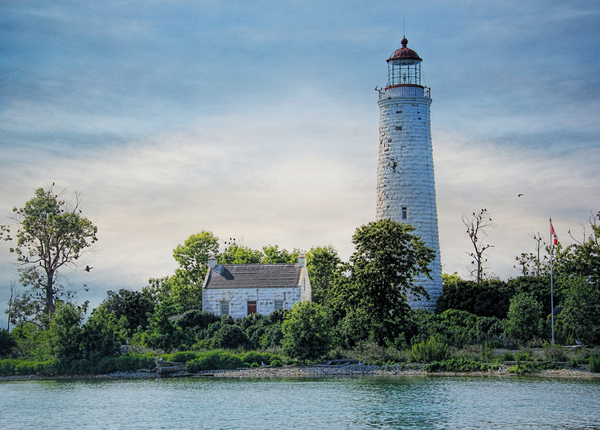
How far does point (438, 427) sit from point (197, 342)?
23.0 m

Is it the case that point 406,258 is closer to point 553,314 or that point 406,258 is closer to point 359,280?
point 359,280

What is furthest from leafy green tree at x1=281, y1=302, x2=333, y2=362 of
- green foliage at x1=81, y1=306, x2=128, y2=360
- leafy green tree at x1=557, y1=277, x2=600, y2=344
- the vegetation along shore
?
leafy green tree at x1=557, y1=277, x2=600, y2=344

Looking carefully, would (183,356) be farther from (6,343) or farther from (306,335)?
(6,343)

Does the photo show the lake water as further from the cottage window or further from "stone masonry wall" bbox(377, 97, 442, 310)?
the cottage window

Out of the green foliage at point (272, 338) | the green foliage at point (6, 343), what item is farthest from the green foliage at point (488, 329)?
the green foliage at point (6, 343)

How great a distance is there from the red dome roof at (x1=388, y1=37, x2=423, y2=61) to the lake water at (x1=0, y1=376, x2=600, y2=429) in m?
23.0

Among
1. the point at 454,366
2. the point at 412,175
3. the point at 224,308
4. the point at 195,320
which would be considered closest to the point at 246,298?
the point at 224,308

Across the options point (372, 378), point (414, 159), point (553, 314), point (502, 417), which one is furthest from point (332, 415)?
point (414, 159)

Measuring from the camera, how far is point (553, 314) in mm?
40875

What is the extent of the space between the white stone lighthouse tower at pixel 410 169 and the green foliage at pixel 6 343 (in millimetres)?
23888

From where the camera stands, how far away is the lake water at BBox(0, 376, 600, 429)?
2519 cm

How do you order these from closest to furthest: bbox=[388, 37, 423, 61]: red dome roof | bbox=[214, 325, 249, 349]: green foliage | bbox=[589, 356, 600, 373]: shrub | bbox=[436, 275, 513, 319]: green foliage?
1. bbox=[589, 356, 600, 373]: shrub
2. bbox=[214, 325, 249, 349]: green foliage
3. bbox=[436, 275, 513, 319]: green foliage
4. bbox=[388, 37, 423, 61]: red dome roof

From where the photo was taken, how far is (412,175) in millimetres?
47969

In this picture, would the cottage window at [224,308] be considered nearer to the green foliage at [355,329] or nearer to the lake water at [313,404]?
the green foliage at [355,329]
